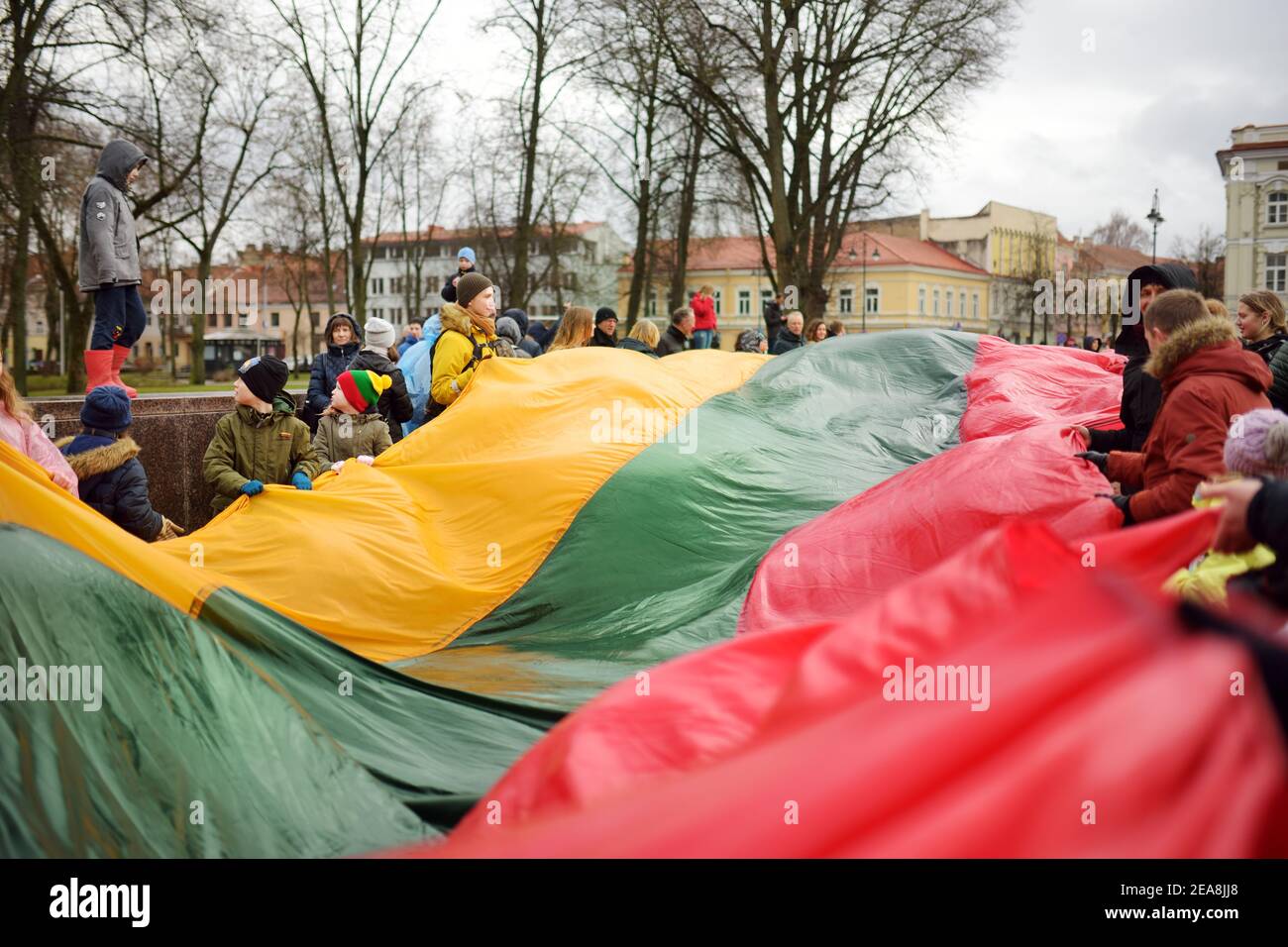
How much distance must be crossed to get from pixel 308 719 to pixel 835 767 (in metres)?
2.36

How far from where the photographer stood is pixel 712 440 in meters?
6.93

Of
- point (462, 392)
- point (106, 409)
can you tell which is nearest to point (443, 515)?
point (462, 392)

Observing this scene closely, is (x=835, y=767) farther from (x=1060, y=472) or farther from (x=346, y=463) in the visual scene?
(x=346, y=463)

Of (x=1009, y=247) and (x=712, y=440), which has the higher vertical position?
(x=1009, y=247)

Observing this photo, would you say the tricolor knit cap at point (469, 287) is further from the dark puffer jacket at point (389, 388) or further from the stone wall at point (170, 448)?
the stone wall at point (170, 448)

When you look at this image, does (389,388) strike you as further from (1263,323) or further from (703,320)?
(703,320)

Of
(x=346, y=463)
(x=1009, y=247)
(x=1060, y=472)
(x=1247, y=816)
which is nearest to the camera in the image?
(x=1247, y=816)

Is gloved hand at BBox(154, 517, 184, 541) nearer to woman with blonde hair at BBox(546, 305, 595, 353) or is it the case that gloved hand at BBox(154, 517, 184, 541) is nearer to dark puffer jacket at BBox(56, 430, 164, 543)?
dark puffer jacket at BBox(56, 430, 164, 543)

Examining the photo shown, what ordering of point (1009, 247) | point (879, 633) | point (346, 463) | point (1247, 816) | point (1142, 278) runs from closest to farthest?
point (1247, 816) → point (879, 633) → point (1142, 278) → point (346, 463) → point (1009, 247)

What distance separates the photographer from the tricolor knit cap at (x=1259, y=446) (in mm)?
3457

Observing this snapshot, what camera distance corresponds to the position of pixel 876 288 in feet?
233

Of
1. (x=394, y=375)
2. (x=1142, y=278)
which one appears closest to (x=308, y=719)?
(x=1142, y=278)

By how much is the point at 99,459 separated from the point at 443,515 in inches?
72.3

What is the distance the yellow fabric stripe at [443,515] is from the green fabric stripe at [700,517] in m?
0.15
